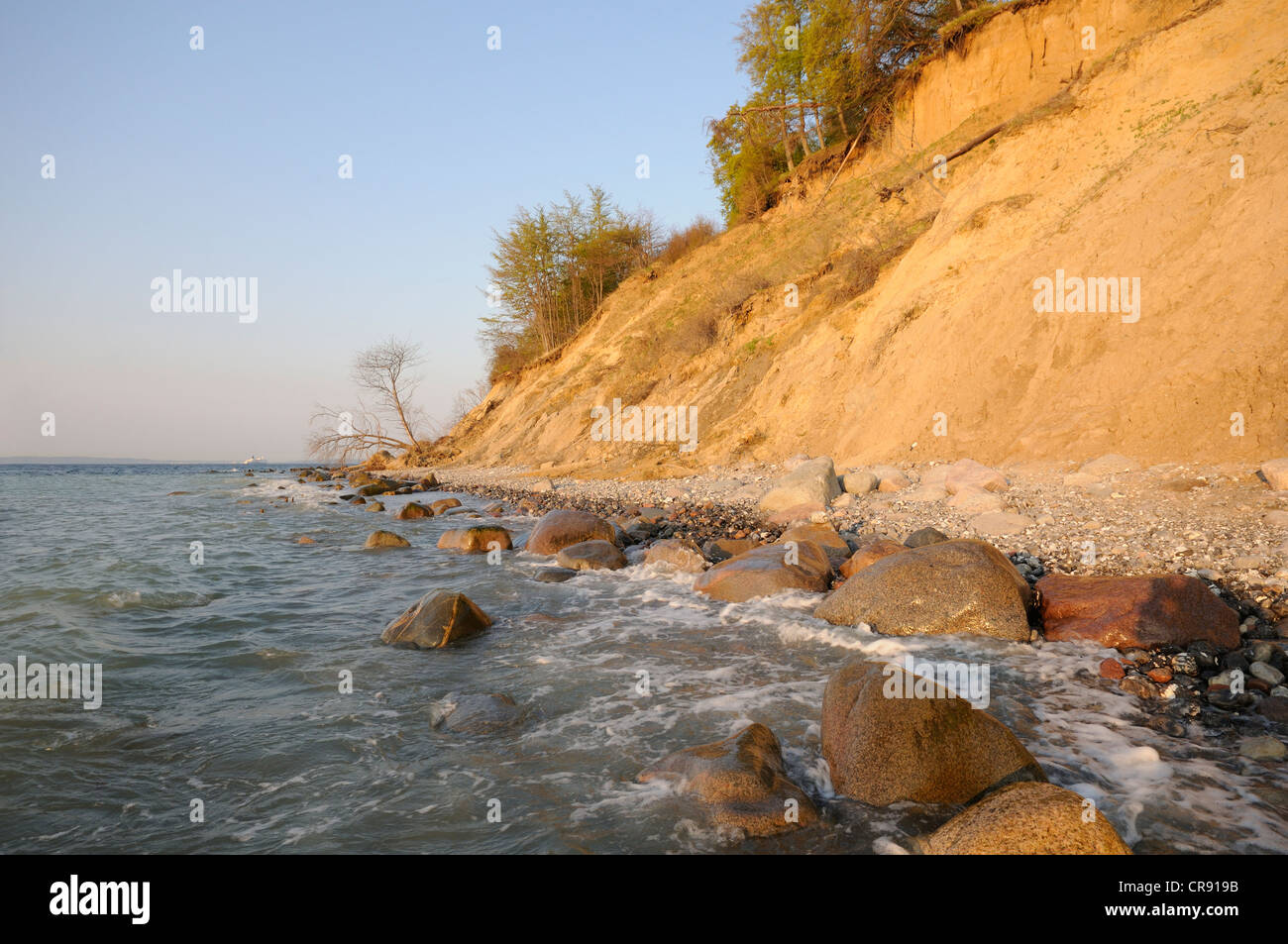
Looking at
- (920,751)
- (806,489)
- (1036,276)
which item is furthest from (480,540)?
(1036,276)

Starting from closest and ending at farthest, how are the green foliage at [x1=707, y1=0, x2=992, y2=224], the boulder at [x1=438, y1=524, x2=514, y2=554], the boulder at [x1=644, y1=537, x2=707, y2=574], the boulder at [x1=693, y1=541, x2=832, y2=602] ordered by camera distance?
the boulder at [x1=693, y1=541, x2=832, y2=602]
the boulder at [x1=644, y1=537, x2=707, y2=574]
the boulder at [x1=438, y1=524, x2=514, y2=554]
the green foliage at [x1=707, y1=0, x2=992, y2=224]

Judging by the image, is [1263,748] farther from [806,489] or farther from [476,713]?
[806,489]

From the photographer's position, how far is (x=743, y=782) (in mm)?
3596

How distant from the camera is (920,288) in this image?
14992 millimetres

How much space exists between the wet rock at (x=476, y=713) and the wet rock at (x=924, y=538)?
5.59m

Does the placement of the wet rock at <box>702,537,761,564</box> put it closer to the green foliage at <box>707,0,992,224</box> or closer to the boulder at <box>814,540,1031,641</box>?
the boulder at <box>814,540,1031,641</box>

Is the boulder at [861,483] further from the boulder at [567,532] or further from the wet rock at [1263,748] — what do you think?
the wet rock at [1263,748]

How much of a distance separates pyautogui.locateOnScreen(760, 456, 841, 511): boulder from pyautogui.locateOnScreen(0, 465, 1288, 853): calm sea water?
10.4 ft

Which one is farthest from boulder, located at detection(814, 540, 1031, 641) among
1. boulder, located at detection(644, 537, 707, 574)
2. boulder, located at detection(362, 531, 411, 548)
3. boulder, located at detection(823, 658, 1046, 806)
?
boulder, located at detection(362, 531, 411, 548)

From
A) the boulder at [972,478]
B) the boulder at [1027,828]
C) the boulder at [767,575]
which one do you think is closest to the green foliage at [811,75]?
the boulder at [972,478]

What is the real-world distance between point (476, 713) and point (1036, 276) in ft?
42.9

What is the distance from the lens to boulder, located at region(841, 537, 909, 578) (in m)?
7.70
